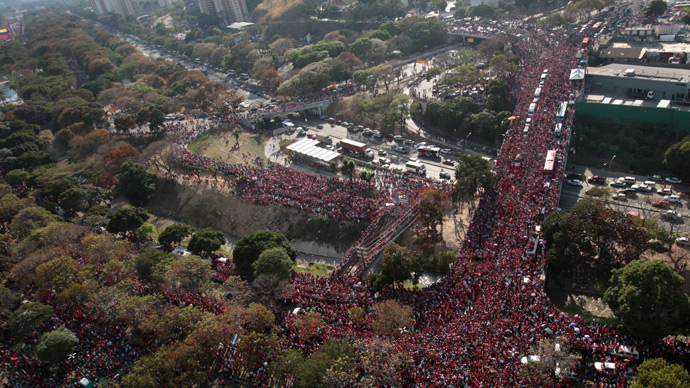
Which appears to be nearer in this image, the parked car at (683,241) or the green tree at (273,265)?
the green tree at (273,265)

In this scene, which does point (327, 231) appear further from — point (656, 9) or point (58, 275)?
point (656, 9)

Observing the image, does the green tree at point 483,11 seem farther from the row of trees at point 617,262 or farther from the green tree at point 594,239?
the green tree at point 594,239

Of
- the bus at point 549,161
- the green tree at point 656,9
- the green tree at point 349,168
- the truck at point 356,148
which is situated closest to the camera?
the bus at point 549,161

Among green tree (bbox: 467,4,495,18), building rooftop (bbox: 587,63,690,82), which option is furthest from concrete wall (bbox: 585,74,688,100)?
green tree (bbox: 467,4,495,18)

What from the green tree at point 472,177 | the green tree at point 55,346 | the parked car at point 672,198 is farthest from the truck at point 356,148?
the green tree at point 55,346

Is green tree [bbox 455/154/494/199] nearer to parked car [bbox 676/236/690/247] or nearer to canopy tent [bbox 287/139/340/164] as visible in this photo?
parked car [bbox 676/236/690/247]

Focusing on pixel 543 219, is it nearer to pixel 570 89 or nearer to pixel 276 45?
pixel 570 89

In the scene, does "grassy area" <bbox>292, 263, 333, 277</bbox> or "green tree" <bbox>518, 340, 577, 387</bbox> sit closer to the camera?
"green tree" <bbox>518, 340, 577, 387</bbox>
